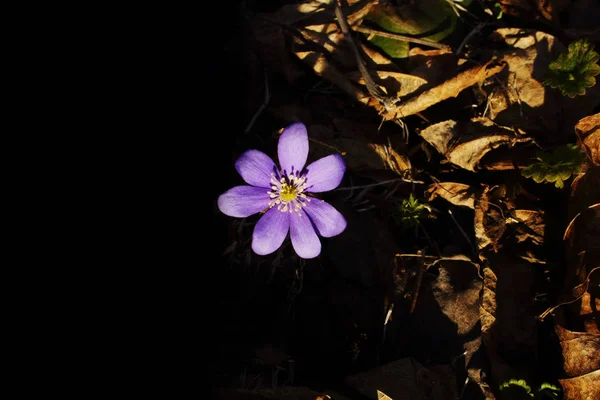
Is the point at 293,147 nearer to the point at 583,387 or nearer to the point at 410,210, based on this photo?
the point at 410,210

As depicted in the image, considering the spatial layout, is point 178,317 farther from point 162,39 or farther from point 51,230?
point 162,39

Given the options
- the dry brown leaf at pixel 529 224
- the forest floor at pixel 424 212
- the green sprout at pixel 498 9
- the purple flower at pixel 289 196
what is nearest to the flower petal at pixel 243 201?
the purple flower at pixel 289 196

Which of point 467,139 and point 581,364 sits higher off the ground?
point 467,139

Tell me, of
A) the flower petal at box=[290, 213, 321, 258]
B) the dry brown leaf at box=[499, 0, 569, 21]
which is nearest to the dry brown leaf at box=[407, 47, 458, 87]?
the dry brown leaf at box=[499, 0, 569, 21]

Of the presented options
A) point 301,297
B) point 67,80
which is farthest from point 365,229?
point 67,80

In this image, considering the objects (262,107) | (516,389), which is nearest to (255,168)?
(262,107)
